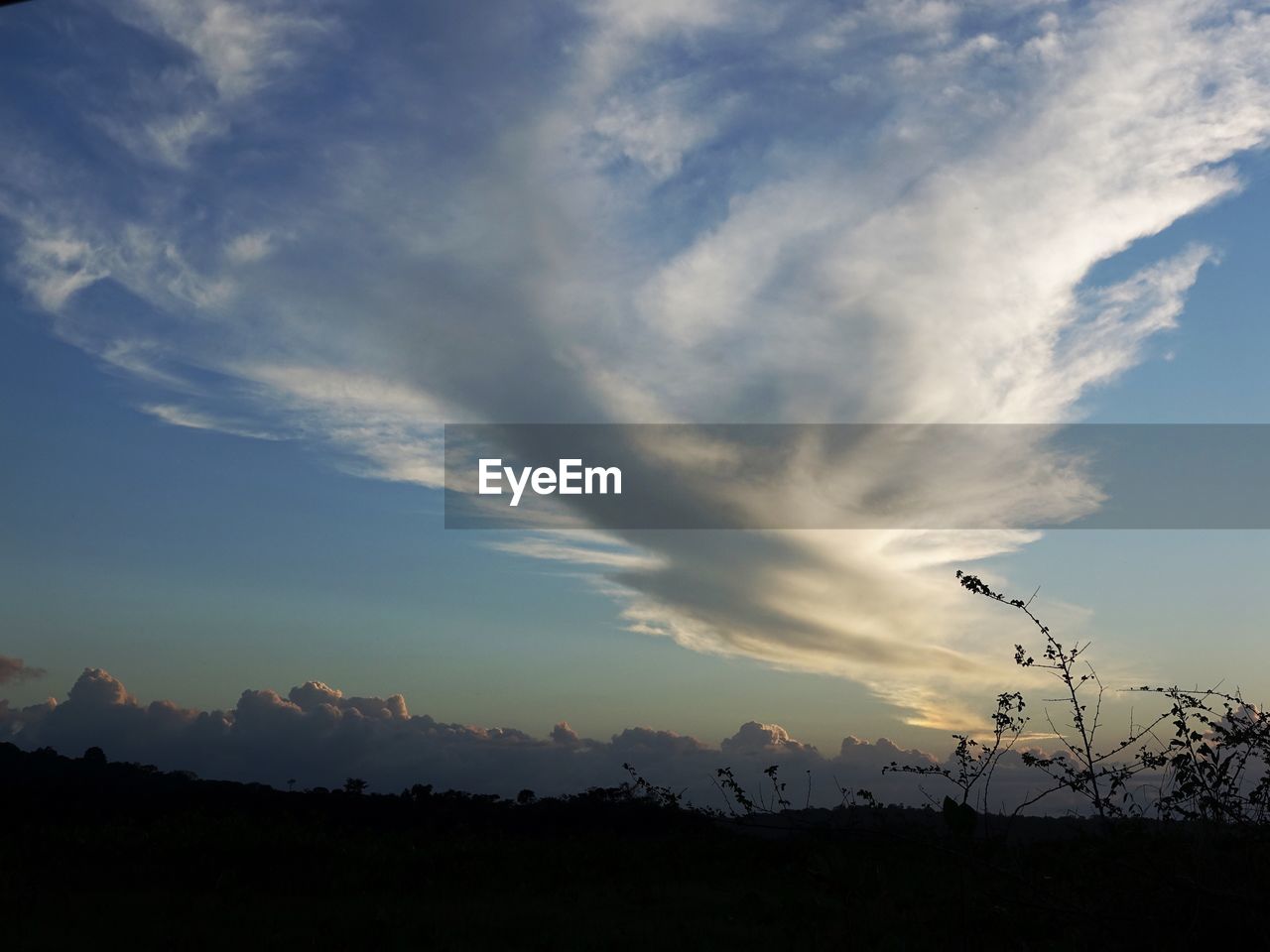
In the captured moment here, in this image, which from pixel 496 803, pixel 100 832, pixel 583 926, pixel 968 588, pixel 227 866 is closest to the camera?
pixel 968 588

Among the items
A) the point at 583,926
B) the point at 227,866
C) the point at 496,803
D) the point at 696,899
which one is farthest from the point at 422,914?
the point at 496,803

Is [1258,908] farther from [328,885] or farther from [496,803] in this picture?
[496,803]

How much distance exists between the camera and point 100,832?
68.6 feet

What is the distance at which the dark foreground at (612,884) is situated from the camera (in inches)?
276

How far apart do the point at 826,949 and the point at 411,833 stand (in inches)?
Answer: 666

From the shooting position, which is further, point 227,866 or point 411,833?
point 411,833

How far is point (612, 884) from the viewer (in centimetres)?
1925

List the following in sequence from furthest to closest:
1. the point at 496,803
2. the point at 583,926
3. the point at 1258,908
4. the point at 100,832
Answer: the point at 496,803, the point at 100,832, the point at 583,926, the point at 1258,908

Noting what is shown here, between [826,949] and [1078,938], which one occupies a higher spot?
[1078,938]

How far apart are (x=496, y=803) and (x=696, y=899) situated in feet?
62.7

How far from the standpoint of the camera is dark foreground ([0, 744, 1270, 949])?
23.0 ft

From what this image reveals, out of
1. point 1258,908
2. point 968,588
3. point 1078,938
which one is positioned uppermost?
point 968,588

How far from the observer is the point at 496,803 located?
3462cm

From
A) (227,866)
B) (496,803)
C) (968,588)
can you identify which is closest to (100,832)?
(227,866)
